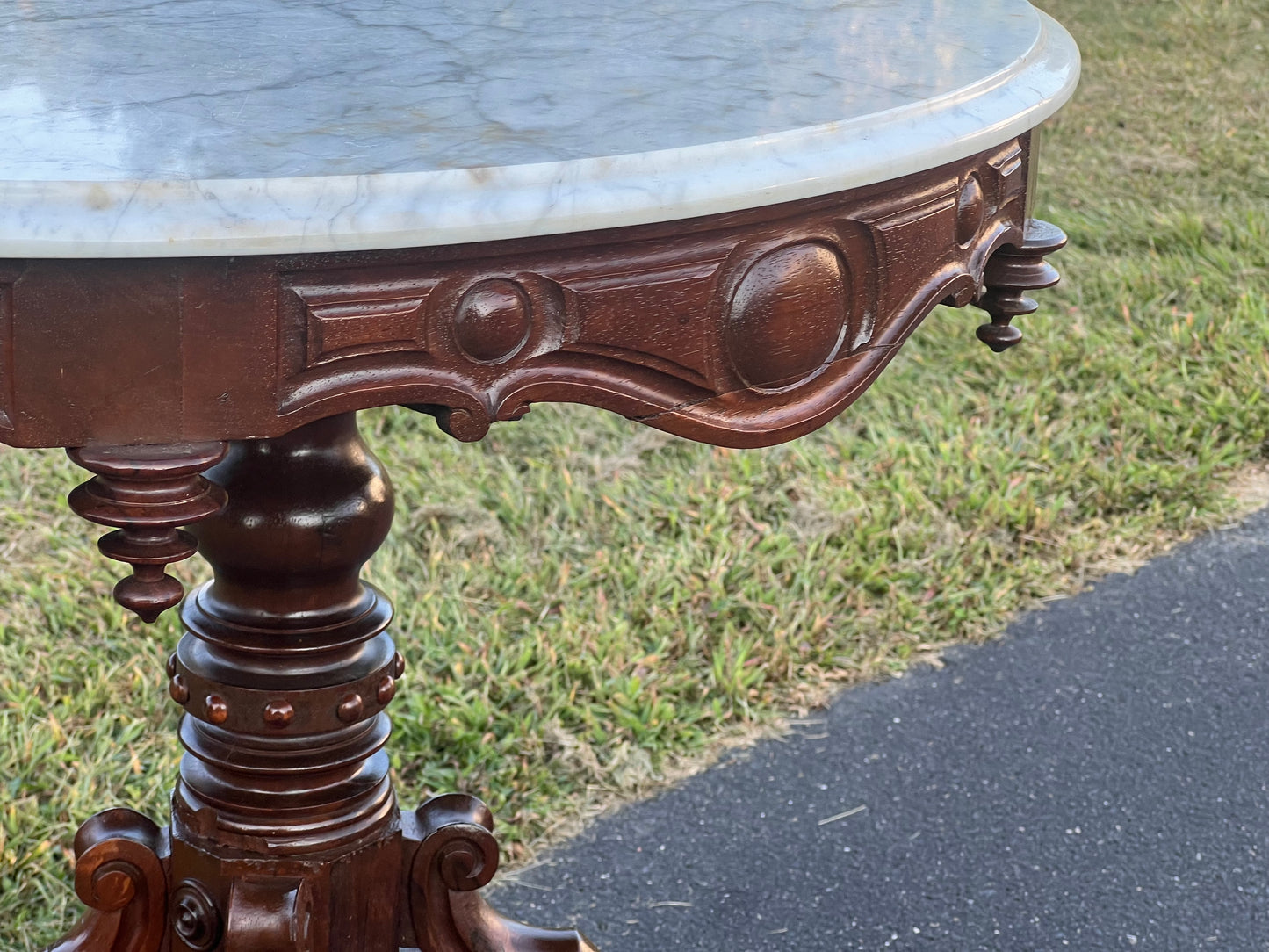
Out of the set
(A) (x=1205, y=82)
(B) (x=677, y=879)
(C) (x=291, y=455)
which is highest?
(C) (x=291, y=455)

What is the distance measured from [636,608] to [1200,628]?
3.27 feet

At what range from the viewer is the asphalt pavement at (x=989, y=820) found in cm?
189

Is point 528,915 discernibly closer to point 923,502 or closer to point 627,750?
point 627,750

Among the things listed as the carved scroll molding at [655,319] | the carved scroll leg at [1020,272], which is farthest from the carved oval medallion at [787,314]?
the carved scroll leg at [1020,272]

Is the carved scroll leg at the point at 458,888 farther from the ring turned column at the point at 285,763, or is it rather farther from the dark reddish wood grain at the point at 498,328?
the dark reddish wood grain at the point at 498,328

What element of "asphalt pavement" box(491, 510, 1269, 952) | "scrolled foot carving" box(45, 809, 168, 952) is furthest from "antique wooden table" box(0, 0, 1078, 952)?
"asphalt pavement" box(491, 510, 1269, 952)

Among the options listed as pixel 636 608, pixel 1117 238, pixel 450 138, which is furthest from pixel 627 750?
pixel 1117 238

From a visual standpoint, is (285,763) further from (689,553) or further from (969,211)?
(689,553)

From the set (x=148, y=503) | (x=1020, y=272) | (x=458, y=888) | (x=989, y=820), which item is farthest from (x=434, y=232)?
(x=989, y=820)

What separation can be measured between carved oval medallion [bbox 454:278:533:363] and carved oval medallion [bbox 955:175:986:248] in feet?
1.17

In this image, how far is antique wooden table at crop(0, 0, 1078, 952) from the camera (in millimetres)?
801

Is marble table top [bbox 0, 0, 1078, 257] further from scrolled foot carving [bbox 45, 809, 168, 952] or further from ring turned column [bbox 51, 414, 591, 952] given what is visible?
scrolled foot carving [bbox 45, 809, 168, 952]

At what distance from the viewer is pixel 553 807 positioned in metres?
2.08

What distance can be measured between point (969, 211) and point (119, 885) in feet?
3.40
